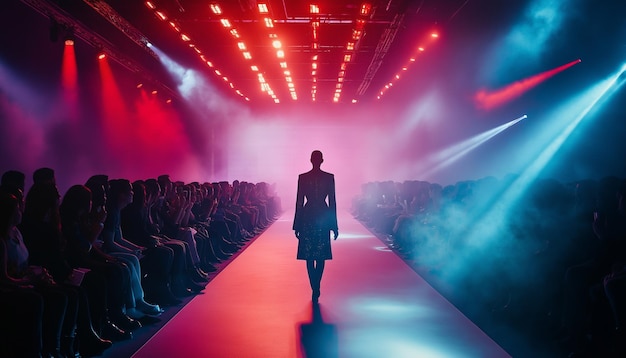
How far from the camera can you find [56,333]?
329cm

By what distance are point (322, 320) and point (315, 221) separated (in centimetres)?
124

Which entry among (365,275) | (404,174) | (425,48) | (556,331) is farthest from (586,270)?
(404,174)

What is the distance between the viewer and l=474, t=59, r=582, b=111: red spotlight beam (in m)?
10.0

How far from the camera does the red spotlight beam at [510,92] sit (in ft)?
32.8

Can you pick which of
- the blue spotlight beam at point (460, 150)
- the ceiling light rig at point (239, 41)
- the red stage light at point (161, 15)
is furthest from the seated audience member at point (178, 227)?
the blue spotlight beam at point (460, 150)

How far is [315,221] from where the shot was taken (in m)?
5.57

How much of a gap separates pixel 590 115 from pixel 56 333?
30.9 feet

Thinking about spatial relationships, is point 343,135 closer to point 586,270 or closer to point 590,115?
point 590,115

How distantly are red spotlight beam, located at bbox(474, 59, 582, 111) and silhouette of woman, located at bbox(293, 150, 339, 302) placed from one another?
653 centimetres

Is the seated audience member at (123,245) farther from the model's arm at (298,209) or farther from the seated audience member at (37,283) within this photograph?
the model's arm at (298,209)

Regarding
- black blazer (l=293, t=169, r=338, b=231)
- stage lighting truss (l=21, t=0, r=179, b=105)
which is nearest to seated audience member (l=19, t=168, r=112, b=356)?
black blazer (l=293, t=169, r=338, b=231)

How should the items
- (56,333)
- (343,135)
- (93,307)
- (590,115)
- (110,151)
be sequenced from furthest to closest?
(343,135), (110,151), (590,115), (93,307), (56,333)

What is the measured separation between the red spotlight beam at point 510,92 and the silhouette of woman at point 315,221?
653cm

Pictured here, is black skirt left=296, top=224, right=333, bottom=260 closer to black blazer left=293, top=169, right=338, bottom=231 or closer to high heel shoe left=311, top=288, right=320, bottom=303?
black blazer left=293, top=169, right=338, bottom=231
